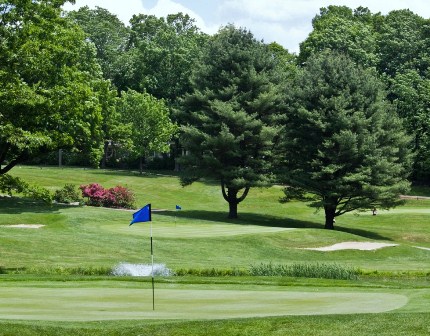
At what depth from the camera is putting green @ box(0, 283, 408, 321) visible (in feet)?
52.4

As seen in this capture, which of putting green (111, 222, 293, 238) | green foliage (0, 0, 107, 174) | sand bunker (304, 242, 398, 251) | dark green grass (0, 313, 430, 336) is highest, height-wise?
green foliage (0, 0, 107, 174)

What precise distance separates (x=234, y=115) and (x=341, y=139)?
8.87 meters

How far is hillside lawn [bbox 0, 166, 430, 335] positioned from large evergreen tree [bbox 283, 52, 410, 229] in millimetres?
3832

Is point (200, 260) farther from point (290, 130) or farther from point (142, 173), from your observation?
point (142, 173)

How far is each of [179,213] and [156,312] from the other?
43.3 m

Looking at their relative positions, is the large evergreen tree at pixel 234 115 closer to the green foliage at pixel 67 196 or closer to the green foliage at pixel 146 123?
the green foliage at pixel 67 196

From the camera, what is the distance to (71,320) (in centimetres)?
1496

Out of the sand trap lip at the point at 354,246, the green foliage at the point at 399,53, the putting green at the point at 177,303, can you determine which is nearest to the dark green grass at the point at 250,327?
the putting green at the point at 177,303

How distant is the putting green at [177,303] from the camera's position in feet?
52.4

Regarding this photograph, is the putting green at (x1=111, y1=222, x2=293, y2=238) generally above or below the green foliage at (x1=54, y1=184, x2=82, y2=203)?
below

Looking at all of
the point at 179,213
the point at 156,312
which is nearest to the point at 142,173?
the point at 179,213

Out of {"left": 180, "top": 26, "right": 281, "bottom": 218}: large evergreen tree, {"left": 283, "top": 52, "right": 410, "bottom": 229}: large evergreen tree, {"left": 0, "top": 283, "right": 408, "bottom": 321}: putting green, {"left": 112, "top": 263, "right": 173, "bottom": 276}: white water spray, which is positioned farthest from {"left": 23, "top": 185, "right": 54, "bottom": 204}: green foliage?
{"left": 180, "top": 26, "right": 281, "bottom": 218}: large evergreen tree

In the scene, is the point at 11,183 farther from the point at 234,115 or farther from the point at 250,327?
the point at 234,115

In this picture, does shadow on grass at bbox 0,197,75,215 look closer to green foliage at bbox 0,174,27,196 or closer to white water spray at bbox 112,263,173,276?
green foliage at bbox 0,174,27,196
